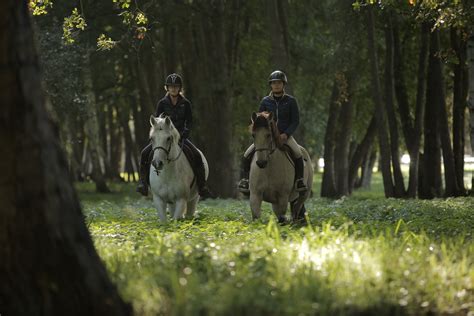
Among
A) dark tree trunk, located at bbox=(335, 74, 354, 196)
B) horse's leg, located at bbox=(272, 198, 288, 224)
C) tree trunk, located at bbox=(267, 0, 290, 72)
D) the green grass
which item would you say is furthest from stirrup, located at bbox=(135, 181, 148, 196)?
dark tree trunk, located at bbox=(335, 74, 354, 196)

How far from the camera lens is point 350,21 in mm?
31953

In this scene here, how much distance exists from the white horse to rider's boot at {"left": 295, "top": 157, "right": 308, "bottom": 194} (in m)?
2.10

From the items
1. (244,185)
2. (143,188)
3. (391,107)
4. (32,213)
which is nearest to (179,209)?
(143,188)

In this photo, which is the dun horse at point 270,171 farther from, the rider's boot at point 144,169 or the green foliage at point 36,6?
the green foliage at point 36,6

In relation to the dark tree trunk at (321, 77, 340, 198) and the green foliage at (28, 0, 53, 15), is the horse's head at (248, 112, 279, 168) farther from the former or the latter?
the dark tree trunk at (321, 77, 340, 198)

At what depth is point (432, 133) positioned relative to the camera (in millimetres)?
31938

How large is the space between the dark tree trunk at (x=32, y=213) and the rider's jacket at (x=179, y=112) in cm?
943

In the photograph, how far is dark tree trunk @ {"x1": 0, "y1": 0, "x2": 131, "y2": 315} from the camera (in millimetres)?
6953

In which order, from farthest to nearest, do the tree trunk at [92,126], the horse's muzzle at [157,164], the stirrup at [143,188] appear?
the tree trunk at [92,126] → the stirrup at [143,188] → the horse's muzzle at [157,164]

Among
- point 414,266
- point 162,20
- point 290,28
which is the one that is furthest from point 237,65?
point 414,266

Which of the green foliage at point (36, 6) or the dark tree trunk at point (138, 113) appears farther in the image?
the dark tree trunk at point (138, 113)

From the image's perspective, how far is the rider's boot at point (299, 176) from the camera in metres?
15.9

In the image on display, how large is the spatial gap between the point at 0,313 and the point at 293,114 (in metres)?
9.24

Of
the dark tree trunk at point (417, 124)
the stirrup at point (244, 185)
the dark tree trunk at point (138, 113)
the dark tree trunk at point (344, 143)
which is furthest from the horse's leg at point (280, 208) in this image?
the dark tree trunk at point (344, 143)
